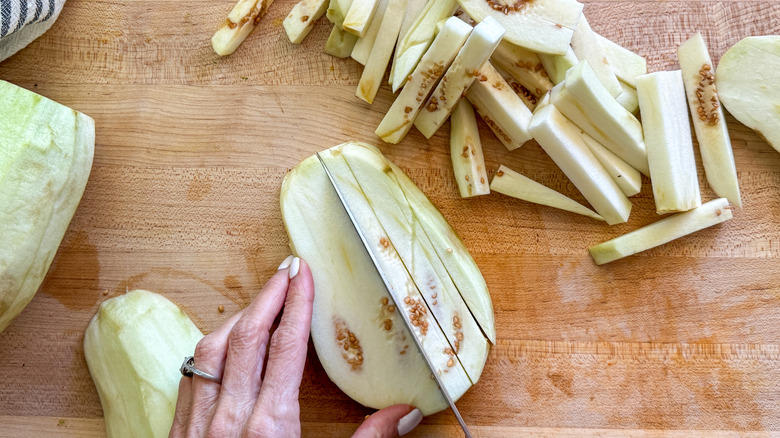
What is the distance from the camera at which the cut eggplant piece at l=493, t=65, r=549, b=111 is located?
82.2 inches

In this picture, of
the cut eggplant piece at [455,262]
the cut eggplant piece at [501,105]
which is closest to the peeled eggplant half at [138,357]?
the cut eggplant piece at [455,262]

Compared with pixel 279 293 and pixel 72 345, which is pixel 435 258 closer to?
pixel 279 293

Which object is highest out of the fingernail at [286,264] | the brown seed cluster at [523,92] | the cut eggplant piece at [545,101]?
the cut eggplant piece at [545,101]

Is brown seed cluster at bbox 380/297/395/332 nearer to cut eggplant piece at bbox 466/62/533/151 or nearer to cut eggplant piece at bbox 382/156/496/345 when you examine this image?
cut eggplant piece at bbox 382/156/496/345

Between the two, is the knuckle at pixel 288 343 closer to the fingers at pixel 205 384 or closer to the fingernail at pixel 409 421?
the fingers at pixel 205 384

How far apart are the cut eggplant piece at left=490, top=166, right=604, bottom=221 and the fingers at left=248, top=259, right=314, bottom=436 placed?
30.4 inches

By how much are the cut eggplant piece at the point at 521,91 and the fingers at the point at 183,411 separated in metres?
1.45

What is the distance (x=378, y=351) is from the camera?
1.93 metres

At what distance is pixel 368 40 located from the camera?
206 cm

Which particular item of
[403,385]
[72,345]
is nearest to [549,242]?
[403,385]

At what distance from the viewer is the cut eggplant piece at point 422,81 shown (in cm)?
185

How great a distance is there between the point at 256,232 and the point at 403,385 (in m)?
0.74

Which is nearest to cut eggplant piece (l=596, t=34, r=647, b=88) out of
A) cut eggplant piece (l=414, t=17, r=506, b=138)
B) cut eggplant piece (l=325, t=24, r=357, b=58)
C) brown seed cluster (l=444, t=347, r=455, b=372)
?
cut eggplant piece (l=414, t=17, r=506, b=138)

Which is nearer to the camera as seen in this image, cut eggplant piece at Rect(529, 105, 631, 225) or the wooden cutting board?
cut eggplant piece at Rect(529, 105, 631, 225)
